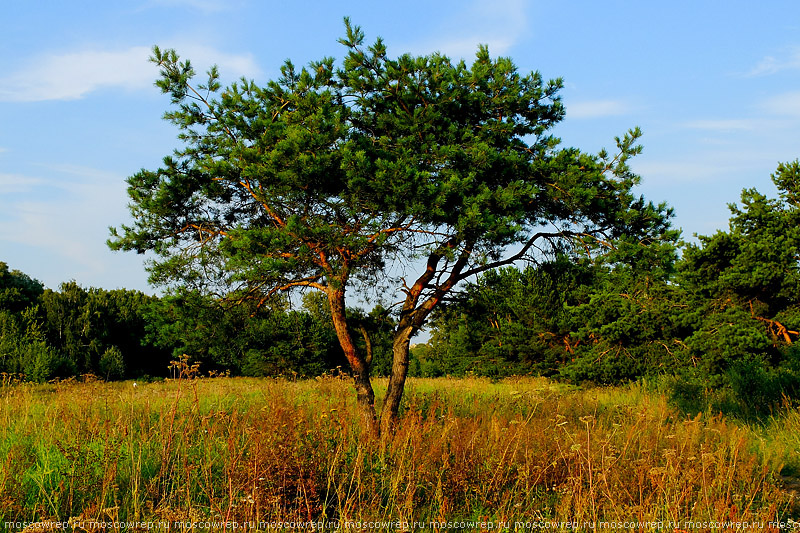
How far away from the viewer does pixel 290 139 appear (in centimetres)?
721

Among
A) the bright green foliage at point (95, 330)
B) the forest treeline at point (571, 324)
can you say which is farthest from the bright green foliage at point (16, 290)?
the bright green foliage at point (95, 330)

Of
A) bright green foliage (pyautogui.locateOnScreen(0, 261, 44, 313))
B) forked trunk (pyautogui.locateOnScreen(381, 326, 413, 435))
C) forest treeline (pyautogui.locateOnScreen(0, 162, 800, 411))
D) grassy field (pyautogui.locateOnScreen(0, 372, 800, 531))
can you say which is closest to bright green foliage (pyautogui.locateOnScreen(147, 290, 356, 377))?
forest treeline (pyautogui.locateOnScreen(0, 162, 800, 411))

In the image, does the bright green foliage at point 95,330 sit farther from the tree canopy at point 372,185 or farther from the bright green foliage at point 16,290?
the tree canopy at point 372,185

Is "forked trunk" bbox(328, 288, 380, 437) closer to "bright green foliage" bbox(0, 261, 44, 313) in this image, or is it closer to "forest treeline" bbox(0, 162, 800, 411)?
"forest treeline" bbox(0, 162, 800, 411)

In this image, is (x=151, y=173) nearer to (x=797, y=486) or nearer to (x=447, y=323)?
(x=447, y=323)

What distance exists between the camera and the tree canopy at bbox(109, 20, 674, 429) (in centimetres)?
746

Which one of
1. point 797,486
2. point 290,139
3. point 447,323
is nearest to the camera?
point 797,486

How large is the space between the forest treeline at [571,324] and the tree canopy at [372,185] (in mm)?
502

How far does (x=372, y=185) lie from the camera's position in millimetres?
7176

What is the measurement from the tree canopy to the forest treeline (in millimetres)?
502

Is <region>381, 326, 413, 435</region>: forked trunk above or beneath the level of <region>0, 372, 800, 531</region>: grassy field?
above

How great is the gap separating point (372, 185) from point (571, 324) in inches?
794

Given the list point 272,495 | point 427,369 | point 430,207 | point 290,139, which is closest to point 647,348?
point 430,207

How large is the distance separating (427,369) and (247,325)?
32.0 m
